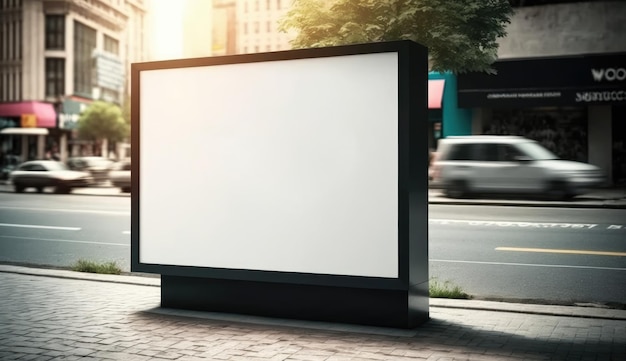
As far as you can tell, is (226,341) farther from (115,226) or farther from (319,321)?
(115,226)

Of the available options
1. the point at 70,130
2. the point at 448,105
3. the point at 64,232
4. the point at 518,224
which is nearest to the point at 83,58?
the point at 70,130

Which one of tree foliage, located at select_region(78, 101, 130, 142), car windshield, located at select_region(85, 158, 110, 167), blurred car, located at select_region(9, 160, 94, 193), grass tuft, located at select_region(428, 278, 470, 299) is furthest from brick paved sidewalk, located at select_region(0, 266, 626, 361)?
tree foliage, located at select_region(78, 101, 130, 142)

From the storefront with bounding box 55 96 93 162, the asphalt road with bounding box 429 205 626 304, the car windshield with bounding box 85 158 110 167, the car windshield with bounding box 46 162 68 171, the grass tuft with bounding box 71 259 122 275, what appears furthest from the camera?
the storefront with bounding box 55 96 93 162

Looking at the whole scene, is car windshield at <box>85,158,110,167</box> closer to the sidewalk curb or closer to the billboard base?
the sidewalk curb

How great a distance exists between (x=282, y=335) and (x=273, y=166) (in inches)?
60.1

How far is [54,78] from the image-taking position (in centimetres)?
5862

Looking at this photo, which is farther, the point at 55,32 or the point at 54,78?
the point at 55,32

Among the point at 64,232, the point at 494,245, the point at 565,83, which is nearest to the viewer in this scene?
the point at 494,245

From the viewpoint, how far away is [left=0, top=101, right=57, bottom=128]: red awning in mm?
54844

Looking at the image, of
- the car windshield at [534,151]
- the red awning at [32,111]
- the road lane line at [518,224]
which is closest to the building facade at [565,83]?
the car windshield at [534,151]

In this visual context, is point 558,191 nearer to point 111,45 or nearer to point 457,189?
point 457,189

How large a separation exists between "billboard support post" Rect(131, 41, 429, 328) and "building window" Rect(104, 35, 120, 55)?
2568 inches

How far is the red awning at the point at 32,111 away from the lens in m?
54.8

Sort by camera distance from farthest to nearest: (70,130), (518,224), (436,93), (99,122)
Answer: (70,130) < (99,122) < (436,93) < (518,224)
